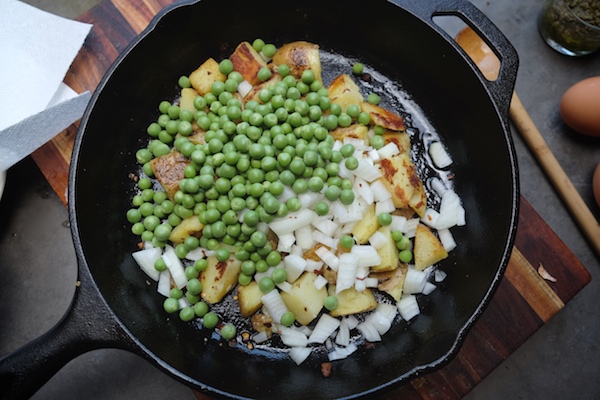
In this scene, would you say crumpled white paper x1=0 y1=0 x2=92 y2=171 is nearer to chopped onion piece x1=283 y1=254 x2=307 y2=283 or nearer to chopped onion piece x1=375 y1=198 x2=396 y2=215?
chopped onion piece x1=283 y1=254 x2=307 y2=283

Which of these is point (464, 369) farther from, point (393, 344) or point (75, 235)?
point (75, 235)

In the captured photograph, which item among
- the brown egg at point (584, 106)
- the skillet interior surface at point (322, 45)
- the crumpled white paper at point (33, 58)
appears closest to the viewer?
the skillet interior surface at point (322, 45)

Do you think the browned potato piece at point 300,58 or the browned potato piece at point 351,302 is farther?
the browned potato piece at point 300,58

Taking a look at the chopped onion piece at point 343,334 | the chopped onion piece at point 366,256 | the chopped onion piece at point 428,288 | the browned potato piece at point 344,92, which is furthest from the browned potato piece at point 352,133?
the chopped onion piece at point 343,334

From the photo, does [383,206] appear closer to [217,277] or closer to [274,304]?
[274,304]

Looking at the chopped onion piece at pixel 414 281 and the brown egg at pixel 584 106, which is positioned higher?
the chopped onion piece at pixel 414 281

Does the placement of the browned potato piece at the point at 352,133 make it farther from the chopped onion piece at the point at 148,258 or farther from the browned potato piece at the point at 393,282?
the chopped onion piece at the point at 148,258

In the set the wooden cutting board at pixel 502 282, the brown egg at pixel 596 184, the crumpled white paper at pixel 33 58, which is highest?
the crumpled white paper at pixel 33 58

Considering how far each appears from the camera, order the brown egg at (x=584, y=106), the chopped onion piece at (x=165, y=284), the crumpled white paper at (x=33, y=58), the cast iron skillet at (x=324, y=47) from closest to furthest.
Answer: the cast iron skillet at (x=324, y=47) → the chopped onion piece at (x=165, y=284) → the crumpled white paper at (x=33, y=58) → the brown egg at (x=584, y=106)
